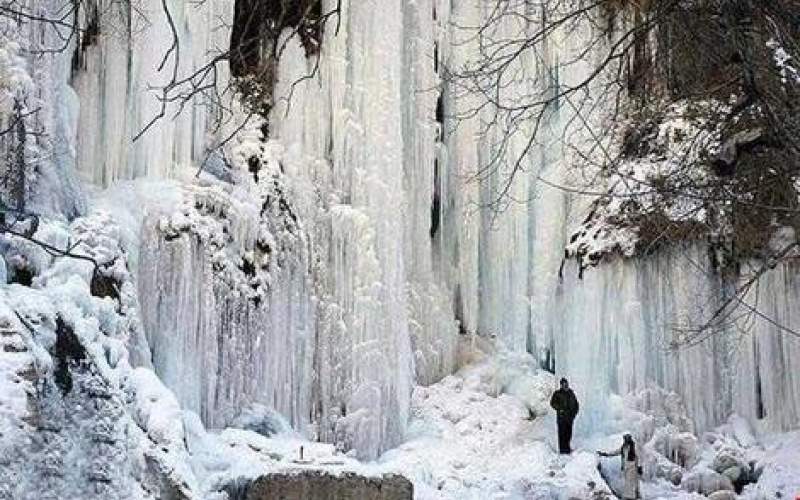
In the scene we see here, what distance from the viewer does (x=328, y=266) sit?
16219 millimetres

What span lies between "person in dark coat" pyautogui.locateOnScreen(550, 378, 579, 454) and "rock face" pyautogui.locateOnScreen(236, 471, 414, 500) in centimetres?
449

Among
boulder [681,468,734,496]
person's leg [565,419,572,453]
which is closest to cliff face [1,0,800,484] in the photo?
person's leg [565,419,572,453]

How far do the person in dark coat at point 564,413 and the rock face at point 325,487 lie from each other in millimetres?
4490

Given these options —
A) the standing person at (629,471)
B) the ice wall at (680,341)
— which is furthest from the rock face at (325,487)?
the ice wall at (680,341)

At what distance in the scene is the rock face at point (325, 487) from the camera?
10951 millimetres

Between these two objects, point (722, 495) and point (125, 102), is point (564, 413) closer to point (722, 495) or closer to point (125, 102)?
point (722, 495)

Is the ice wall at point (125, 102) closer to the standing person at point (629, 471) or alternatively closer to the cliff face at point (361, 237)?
the cliff face at point (361, 237)

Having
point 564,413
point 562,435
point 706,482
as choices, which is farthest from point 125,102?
point 706,482

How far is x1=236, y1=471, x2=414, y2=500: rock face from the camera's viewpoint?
10951 millimetres

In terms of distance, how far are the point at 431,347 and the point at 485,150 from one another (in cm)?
297

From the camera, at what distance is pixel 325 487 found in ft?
37.2

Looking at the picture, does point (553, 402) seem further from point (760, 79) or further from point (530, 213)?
point (760, 79)

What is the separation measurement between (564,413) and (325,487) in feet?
17.1

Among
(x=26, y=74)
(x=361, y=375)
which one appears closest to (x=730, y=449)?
(x=361, y=375)
